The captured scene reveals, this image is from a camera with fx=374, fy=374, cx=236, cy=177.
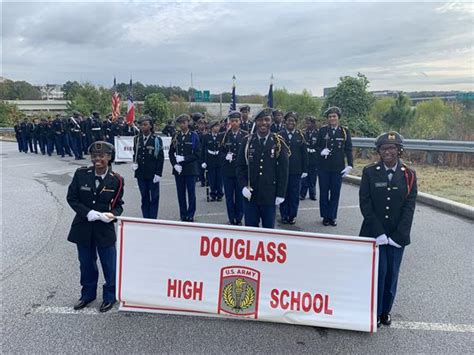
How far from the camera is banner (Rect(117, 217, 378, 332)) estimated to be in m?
3.45

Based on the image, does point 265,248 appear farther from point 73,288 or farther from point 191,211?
point 191,211

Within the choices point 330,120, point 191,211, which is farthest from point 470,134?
point 191,211

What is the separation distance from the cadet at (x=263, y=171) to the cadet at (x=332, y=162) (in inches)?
83.7

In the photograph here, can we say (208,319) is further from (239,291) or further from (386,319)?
(386,319)

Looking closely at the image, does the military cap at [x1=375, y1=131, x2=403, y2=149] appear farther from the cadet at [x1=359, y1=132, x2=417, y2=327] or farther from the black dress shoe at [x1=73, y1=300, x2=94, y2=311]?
the black dress shoe at [x1=73, y1=300, x2=94, y2=311]

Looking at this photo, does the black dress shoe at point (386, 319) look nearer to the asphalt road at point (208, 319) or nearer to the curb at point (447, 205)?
the asphalt road at point (208, 319)

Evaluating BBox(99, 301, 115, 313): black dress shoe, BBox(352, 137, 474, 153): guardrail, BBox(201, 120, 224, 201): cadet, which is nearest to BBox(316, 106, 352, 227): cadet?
BBox(201, 120, 224, 201): cadet

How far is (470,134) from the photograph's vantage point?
1495 cm

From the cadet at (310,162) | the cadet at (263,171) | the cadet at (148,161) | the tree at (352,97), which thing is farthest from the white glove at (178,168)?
the tree at (352,97)

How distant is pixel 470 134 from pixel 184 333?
608 inches

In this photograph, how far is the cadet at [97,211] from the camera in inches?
151

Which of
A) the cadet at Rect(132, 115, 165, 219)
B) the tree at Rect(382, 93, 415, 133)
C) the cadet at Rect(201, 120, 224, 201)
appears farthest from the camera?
the tree at Rect(382, 93, 415, 133)

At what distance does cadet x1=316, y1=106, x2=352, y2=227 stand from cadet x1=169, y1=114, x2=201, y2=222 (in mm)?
2391

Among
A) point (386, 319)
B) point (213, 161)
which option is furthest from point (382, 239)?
point (213, 161)
